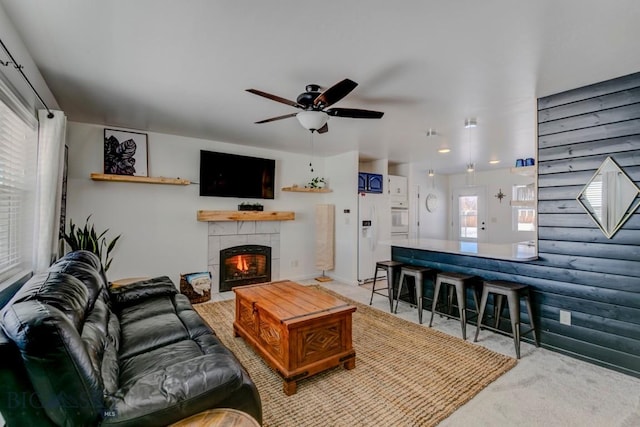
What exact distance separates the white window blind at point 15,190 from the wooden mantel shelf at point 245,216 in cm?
210

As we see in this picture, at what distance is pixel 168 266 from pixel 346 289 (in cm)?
278

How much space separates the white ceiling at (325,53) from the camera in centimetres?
166

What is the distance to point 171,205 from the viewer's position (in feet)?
14.3

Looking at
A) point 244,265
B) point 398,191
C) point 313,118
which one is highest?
point 313,118

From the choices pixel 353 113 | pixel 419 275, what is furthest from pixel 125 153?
pixel 419 275

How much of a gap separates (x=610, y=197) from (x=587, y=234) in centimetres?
35

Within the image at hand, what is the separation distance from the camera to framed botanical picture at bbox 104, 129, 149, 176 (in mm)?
3898

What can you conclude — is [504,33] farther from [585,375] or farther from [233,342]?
[233,342]

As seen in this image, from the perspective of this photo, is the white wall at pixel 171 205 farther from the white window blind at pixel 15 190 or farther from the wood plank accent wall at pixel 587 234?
the wood plank accent wall at pixel 587 234

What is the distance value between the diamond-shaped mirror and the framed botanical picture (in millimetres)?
5059

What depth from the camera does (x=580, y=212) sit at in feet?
8.65

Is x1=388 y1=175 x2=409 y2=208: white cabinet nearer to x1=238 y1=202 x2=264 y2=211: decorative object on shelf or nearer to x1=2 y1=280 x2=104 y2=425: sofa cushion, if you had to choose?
x1=238 y1=202 x2=264 y2=211: decorative object on shelf

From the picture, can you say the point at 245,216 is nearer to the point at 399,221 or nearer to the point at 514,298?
the point at 399,221

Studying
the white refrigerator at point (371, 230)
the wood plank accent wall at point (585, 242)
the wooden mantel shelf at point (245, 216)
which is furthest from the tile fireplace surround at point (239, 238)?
the wood plank accent wall at point (585, 242)
